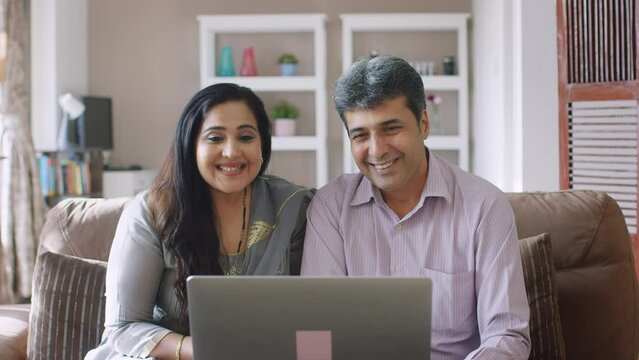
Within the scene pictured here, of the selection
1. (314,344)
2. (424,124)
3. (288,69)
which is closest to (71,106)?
(288,69)

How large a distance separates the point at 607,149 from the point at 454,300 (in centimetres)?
202

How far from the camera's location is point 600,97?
145 inches

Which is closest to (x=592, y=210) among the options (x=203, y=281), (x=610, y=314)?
(x=610, y=314)

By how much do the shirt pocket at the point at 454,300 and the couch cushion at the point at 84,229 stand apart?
110cm

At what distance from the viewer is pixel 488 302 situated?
188 cm

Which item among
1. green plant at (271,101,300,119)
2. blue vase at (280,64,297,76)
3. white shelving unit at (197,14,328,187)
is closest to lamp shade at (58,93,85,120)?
white shelving unit at (197,14,328,187)

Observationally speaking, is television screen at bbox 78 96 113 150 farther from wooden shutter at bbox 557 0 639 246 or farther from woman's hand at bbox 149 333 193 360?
woman's hand at bbox 149 333 193 360

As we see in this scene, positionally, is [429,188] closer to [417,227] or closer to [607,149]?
[417,227]

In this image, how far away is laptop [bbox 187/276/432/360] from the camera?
148cm

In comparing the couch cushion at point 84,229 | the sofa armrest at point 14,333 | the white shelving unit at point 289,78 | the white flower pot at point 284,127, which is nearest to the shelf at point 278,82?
the white shelving unit at point 289,78

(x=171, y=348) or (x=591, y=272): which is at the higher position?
(x=591, y=272)

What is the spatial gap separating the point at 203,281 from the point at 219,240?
69 cm

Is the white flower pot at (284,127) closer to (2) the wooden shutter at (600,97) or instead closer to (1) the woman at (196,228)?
(2) the wooden shutter at (600,97)

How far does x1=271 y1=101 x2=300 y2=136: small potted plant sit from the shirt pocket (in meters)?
5.07
